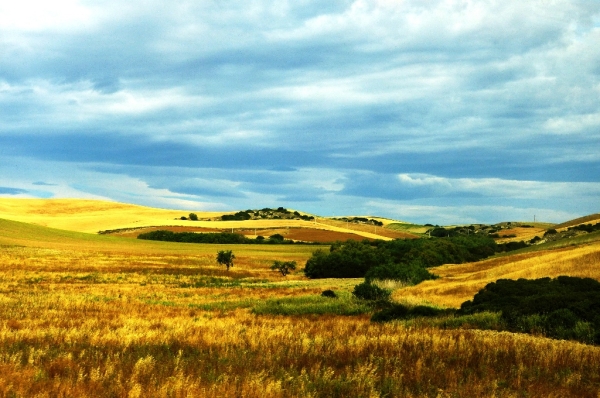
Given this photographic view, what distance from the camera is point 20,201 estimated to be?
199 metres

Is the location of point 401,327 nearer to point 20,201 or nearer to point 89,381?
point 89,381

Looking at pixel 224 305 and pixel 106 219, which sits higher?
pixel 106 219

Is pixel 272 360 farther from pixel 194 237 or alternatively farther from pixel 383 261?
pixel 194 237

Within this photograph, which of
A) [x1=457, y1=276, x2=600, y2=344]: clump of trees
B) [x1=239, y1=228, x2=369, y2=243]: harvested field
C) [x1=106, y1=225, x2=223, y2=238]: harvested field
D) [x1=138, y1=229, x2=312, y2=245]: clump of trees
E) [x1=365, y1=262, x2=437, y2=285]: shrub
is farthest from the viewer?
[x1=106, y1=225, x2=223, y2=238]: harvested field

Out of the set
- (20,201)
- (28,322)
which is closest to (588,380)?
(28,322)

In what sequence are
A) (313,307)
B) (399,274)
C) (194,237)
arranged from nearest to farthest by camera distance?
(313,307)
(399,274)
(194,237)

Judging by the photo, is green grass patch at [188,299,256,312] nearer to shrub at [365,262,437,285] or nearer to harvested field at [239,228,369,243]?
shrub at [365,262,437,285]

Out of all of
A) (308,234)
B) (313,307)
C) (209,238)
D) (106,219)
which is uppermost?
(106,219)

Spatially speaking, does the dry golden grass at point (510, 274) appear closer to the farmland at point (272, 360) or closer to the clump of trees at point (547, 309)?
the clump of trees at point (547, 309)

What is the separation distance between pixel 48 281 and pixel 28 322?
106 ft

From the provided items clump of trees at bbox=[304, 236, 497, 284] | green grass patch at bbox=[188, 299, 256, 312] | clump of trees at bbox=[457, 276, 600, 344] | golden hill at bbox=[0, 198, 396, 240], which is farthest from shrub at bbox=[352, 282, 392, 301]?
golden hill at bbox=[0, 198, 396, 240]

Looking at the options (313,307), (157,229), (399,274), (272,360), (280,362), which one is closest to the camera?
(280,362)

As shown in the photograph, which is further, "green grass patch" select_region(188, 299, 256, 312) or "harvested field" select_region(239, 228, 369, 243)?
"harvested field" select_region(239, 228, 369, 243)

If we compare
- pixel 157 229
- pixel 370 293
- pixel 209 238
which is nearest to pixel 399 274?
pixel 370 293
